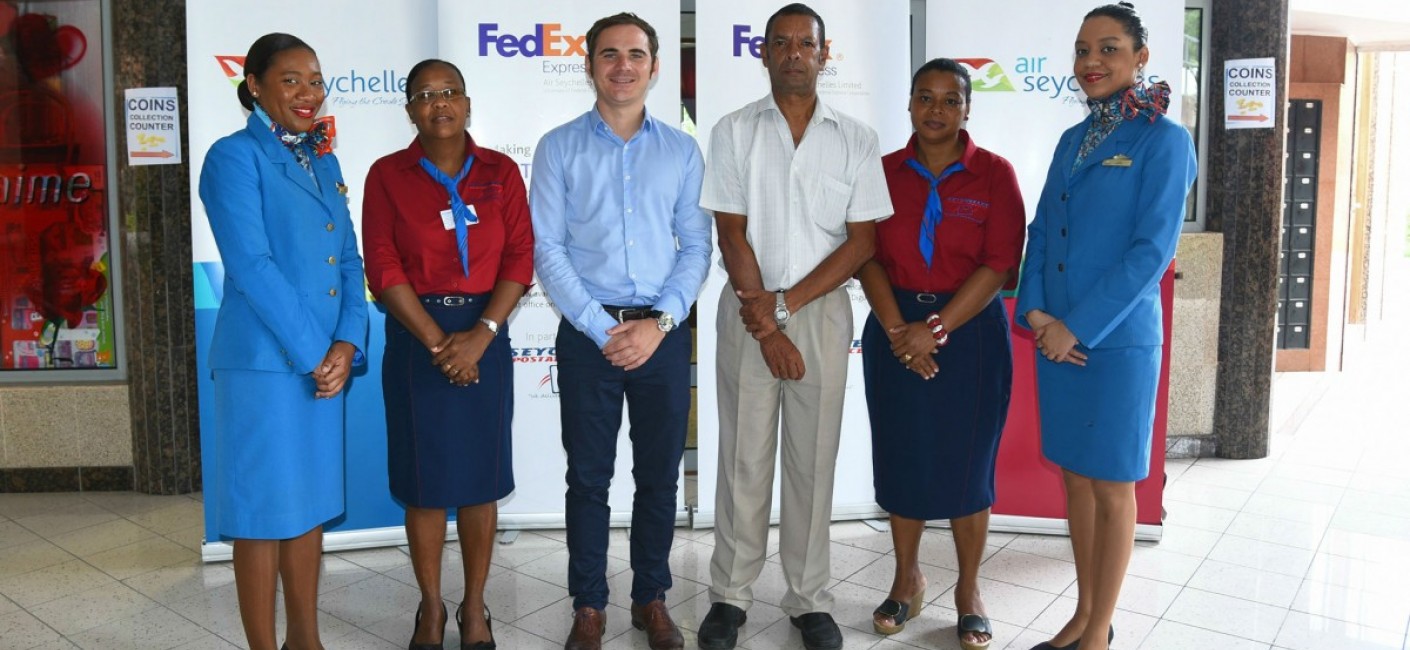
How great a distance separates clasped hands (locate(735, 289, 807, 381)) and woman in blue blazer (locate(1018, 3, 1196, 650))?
696mm

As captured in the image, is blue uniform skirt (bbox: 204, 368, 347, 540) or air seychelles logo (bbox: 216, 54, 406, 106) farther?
air seychelles logo (bbox: 216, 54, 406, 106)

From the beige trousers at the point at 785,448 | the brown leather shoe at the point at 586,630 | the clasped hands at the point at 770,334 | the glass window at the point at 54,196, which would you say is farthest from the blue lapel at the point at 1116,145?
the glass window at the point at 54,196

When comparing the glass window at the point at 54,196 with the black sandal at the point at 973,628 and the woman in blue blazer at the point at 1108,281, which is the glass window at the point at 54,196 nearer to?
the black sandal at the point at 973,628

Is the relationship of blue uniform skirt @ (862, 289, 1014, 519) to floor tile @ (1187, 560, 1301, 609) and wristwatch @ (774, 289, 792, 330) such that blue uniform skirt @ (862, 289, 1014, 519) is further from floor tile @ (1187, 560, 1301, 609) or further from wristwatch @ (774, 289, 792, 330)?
floor tile @ (1187, 560, 1301, 609)

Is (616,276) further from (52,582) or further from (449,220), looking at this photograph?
(52,582)

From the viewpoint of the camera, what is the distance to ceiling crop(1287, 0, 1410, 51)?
23.2 ft

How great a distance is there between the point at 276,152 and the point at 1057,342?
82.7 inches

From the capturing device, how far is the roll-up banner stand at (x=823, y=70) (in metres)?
4.02

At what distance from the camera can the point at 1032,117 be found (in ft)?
13.2

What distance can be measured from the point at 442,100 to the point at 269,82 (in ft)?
1.52

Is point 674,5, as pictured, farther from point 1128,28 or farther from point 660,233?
point 1128,28

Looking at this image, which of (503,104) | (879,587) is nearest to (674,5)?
(503,104)

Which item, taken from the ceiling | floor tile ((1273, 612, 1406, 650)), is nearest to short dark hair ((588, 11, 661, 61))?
floor tile ((1273, 612, 1406, 650))

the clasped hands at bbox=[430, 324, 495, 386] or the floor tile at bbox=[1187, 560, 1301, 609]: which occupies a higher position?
the clasped hands at bbox=[430, 324, 495, 386]
